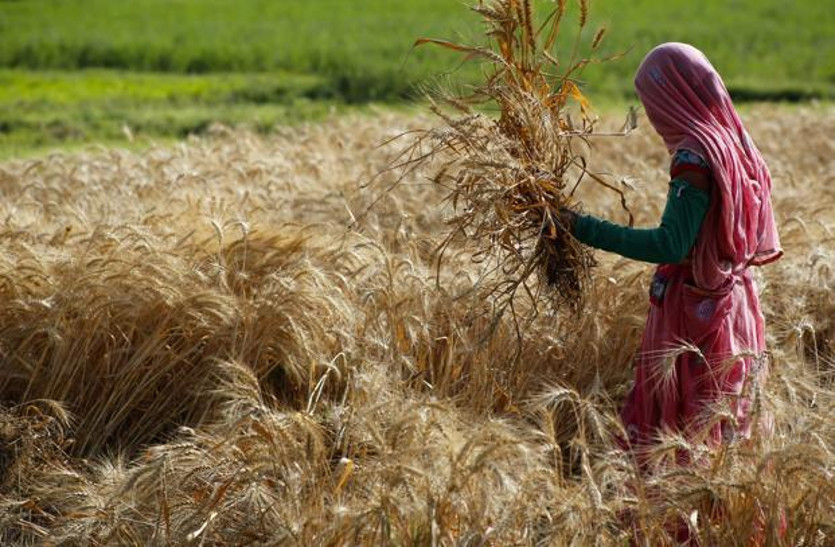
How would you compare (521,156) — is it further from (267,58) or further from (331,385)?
(267,58)

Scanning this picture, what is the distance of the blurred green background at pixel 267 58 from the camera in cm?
1302

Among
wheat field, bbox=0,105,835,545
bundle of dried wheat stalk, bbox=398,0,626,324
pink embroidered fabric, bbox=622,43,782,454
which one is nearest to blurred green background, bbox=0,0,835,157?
wheat field, bbox=0,105,835,545

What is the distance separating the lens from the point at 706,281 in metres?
3.85

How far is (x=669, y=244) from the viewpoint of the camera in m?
3.67

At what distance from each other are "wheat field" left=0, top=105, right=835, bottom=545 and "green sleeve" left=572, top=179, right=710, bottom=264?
0.28m

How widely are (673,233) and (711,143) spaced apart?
304 mm

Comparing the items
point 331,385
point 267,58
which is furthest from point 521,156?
point 267,58

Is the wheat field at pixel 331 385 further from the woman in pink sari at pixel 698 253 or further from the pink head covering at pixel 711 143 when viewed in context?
the pink head covering at pixel 711 143

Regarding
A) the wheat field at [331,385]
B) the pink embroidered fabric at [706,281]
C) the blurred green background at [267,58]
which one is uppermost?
the pink embroidered fabric at [706,281]

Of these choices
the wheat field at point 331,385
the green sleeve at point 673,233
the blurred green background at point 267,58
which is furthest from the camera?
the blurred green background at point 267,58

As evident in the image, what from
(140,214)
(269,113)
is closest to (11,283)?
(140,214)

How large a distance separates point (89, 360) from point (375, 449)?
1.60 m

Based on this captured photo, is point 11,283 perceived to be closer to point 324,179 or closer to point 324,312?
point 324,312

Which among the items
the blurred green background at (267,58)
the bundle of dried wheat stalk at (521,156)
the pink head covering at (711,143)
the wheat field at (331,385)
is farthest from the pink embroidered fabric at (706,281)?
the blurred green background at (267,58)
